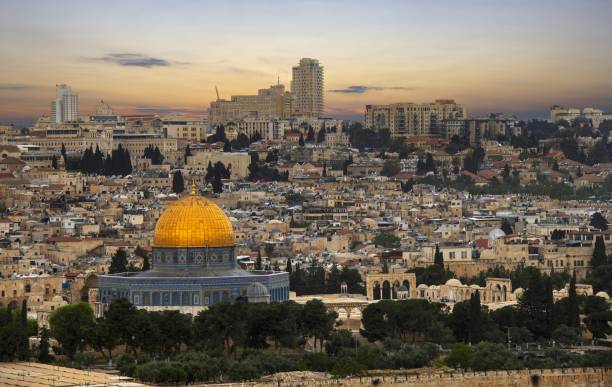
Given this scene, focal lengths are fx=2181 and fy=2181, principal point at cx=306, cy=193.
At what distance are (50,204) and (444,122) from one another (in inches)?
1935

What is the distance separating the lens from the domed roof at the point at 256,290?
181 feet

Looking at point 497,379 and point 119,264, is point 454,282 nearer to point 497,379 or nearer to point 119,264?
point 119,264

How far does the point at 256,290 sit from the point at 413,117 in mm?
82553

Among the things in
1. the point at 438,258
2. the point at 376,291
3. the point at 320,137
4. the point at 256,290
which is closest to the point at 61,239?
the point at 438,258

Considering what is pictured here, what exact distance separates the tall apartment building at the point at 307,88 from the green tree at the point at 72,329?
355 ft

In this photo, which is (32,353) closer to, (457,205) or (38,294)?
(38,294)

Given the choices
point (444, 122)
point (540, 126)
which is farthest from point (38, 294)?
point (540, 126)

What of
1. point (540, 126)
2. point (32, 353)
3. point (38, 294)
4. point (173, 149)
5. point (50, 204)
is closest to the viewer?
point (32, 353)

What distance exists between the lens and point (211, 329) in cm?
5062

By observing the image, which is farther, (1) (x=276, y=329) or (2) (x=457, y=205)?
(2) (x=457, y=205)

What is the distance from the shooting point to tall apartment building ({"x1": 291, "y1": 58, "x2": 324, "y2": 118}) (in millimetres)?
161000

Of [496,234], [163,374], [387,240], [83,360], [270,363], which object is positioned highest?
[163,374]

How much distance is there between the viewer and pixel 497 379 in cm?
4706

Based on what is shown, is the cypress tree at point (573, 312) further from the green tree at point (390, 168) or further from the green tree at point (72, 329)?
the green tree at point (390, 168)
